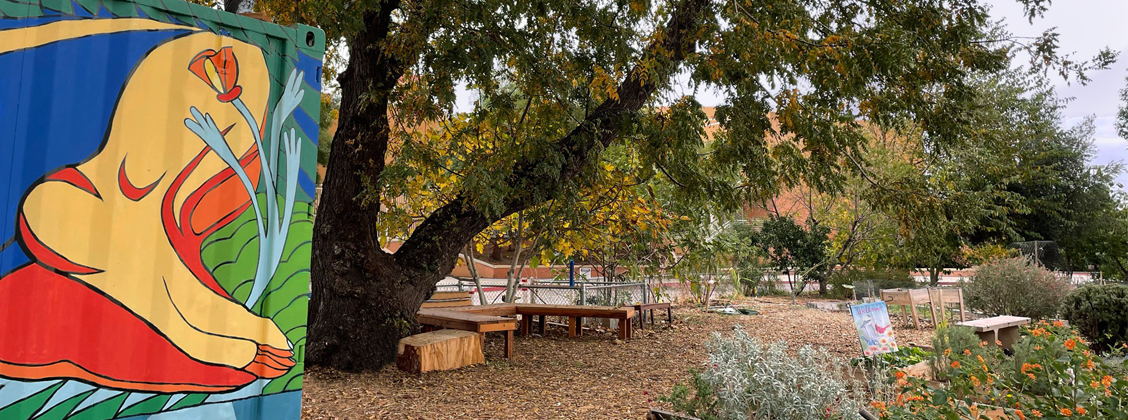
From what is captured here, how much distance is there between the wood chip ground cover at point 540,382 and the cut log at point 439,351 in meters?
0.11

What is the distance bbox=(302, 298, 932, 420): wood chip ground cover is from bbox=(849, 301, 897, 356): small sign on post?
1.78 metres

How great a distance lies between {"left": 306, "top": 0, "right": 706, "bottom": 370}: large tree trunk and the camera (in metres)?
7.01

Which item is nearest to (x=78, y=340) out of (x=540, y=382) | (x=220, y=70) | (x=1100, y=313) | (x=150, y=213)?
(x=150, y=213)

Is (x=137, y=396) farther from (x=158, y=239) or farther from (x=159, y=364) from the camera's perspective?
(x=158, y=239)

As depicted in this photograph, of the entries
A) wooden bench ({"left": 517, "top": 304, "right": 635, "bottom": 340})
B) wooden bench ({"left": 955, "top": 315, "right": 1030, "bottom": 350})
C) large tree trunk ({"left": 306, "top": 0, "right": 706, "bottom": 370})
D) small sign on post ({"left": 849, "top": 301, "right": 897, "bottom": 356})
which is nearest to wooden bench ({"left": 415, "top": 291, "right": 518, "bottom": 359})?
wooden bench ({"left": 517, "top": 304, "right": 635, "bottom": 340})

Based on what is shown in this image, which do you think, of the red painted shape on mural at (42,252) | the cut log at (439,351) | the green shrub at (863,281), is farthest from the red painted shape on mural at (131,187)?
the green shrub at (863,281)

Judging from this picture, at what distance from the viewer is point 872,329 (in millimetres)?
6746

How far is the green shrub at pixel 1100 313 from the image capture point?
31.2 ft

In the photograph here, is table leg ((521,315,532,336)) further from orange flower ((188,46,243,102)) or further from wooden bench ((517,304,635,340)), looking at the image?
orange flower ((188,46,243,102))

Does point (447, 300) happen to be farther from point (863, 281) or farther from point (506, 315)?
point (863, 281)

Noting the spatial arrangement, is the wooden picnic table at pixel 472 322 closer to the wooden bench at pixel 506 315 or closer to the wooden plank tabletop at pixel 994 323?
the wooden bench at pixel 506 315

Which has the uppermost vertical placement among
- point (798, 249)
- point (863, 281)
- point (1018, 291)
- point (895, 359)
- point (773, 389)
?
point (798, 249)

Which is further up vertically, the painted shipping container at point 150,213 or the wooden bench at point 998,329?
the painted shipping container at point 150,213

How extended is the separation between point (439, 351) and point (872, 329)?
4.27 metres
